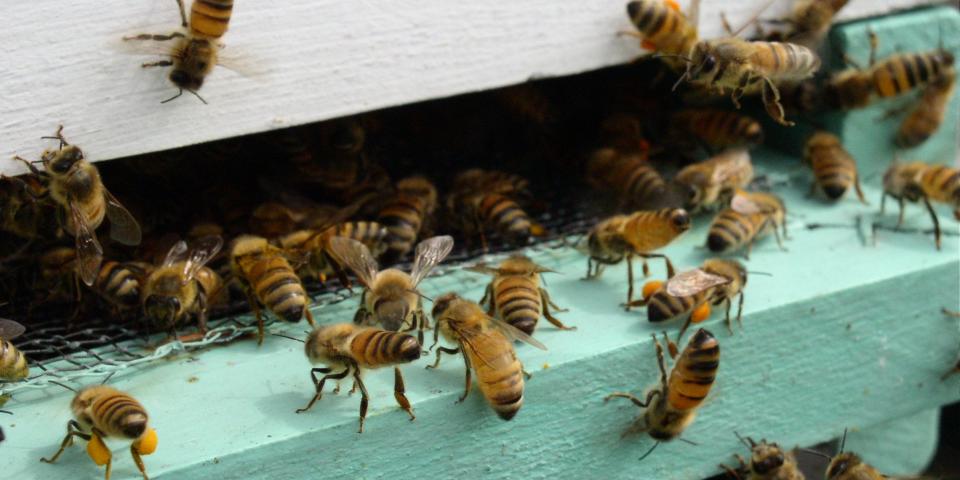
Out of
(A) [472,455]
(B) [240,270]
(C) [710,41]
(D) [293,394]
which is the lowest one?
(A) [472,455]

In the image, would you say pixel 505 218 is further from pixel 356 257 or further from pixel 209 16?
pixel 209 16

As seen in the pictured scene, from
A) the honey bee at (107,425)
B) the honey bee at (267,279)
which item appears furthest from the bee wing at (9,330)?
the honey bee at (267,279)

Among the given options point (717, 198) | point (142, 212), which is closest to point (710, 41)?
point (717, 198)

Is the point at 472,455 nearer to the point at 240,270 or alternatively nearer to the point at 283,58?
the point at 240,270

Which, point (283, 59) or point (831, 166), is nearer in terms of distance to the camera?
point (283, 59)

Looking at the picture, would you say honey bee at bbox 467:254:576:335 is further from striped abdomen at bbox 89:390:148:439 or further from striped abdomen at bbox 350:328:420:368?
striped abdomen at bbox 89:390:148:439

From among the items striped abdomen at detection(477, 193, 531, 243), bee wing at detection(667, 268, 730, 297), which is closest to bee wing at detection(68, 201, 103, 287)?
striped abdomen at detection(477, 193, 531, 243)

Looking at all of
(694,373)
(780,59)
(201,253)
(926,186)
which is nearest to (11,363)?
Result: (201,253)

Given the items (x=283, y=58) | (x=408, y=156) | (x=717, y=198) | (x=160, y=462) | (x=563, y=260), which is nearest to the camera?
(x=160, y=462)
